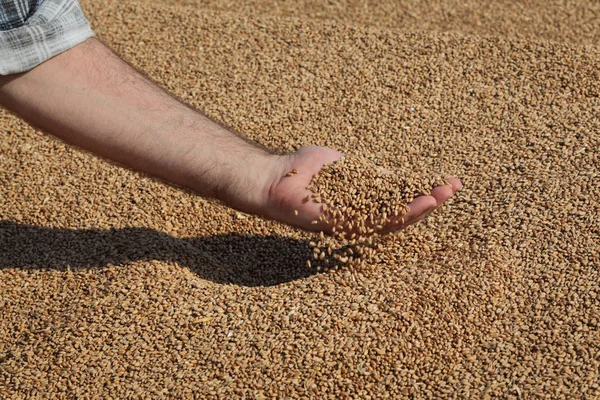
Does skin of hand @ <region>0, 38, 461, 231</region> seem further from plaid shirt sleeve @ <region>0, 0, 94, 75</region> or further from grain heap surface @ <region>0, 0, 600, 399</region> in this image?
grain heap surface @ <region>0, 0, 600, 399</region>

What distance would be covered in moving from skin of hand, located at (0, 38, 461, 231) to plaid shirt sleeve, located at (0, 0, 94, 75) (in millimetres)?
39

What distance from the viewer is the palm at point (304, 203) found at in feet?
6.98

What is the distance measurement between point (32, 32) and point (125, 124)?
34cm

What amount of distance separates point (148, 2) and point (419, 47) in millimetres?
1432

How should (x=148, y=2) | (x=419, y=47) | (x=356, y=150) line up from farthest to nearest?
(x=148, y=2) < (x=419, y=47) < (x=356, y=150)

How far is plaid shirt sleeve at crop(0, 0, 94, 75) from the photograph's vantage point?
204cm

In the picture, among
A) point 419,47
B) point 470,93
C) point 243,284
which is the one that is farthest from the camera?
point 419,47

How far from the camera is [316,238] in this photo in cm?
243

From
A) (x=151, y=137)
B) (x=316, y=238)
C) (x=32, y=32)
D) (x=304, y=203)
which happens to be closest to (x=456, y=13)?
(x=316, y=238)

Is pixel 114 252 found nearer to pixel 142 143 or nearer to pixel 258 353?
pixel 142 143

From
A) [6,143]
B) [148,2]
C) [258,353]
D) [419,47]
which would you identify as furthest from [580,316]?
[148,2]

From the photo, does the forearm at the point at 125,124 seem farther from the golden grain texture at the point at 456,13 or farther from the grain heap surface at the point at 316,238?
the golden grain texture at the point at 456,13

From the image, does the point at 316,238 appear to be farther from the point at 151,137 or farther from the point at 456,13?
the point at 456,13

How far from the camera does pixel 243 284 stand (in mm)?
2291
